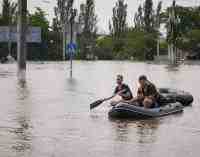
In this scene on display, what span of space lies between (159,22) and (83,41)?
2188cm

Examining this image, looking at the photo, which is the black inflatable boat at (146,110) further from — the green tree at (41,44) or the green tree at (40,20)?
the green tree at (40,20)

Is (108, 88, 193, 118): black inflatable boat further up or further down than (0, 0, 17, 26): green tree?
further down


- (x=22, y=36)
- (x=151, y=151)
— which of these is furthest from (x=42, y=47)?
(x=151, y=151)

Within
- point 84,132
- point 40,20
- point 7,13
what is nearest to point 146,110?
point 84,132

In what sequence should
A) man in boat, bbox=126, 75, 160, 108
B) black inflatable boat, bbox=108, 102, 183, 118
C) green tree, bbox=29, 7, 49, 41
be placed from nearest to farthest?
black inflatable boat, bbox=108, 102, 183, 118, man in boat, bbox=126, 75, 160, 108, green tree, bbox=29, 7, 49, 41

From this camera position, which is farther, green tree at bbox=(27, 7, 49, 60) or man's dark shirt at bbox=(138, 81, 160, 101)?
green tree at bbox=(27, 7, 49, 60)

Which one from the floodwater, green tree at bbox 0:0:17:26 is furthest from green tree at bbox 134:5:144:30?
the floodwater

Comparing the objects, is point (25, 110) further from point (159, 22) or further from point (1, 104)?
point (159, 22)

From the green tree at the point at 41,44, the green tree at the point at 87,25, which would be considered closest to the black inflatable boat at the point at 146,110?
the green tree at the point at 41,44

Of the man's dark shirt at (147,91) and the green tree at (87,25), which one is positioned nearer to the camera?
the man's dark shirt at (147,91)

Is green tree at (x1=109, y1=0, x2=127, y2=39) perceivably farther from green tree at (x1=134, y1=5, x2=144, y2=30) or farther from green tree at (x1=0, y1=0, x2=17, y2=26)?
green tree at (x1=0, y1=0, x2=17, y2=26)

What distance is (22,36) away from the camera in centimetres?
4809

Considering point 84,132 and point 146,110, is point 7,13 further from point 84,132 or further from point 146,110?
point 84,132

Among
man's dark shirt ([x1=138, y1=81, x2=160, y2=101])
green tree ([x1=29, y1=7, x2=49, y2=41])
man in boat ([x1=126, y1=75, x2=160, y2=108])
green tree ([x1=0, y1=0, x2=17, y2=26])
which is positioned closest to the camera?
man in boat ([x1=126, y1=75, x2=160, y2=108])
